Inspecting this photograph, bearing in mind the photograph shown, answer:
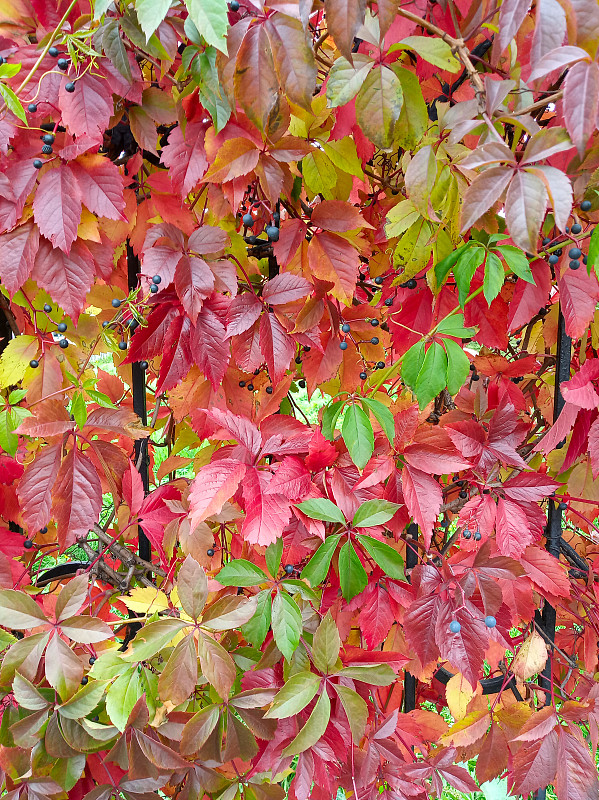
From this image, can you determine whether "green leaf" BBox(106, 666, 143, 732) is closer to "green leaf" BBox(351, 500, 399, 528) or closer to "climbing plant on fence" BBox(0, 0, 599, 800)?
"climbing plant on fence" BBox(0, 0, 599, 800)

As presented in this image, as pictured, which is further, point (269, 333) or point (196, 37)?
point (269, 333)

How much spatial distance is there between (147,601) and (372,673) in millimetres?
351

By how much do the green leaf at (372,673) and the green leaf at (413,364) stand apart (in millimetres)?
385

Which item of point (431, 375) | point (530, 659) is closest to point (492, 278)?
point (431, 375)

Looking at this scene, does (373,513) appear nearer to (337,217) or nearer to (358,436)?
(358,436)

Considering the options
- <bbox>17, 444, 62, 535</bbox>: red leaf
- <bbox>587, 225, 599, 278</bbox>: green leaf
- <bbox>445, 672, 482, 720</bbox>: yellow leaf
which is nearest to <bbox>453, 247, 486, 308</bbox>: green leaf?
<bbox>587, 225, 599, 278</bbox>: green leaf

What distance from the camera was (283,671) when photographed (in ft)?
3.08

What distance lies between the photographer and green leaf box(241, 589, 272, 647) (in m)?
0.91

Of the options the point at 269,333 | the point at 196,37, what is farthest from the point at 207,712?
the point at 196,37

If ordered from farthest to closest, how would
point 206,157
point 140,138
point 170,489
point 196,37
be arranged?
point 170,489 < point 140,138 < point 206,157 < point 196,37

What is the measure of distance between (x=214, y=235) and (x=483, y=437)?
524 mm

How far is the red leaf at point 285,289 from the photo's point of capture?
952 millimetres

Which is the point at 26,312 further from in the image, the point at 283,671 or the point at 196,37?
the point at 283,671

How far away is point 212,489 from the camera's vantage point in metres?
0.84
